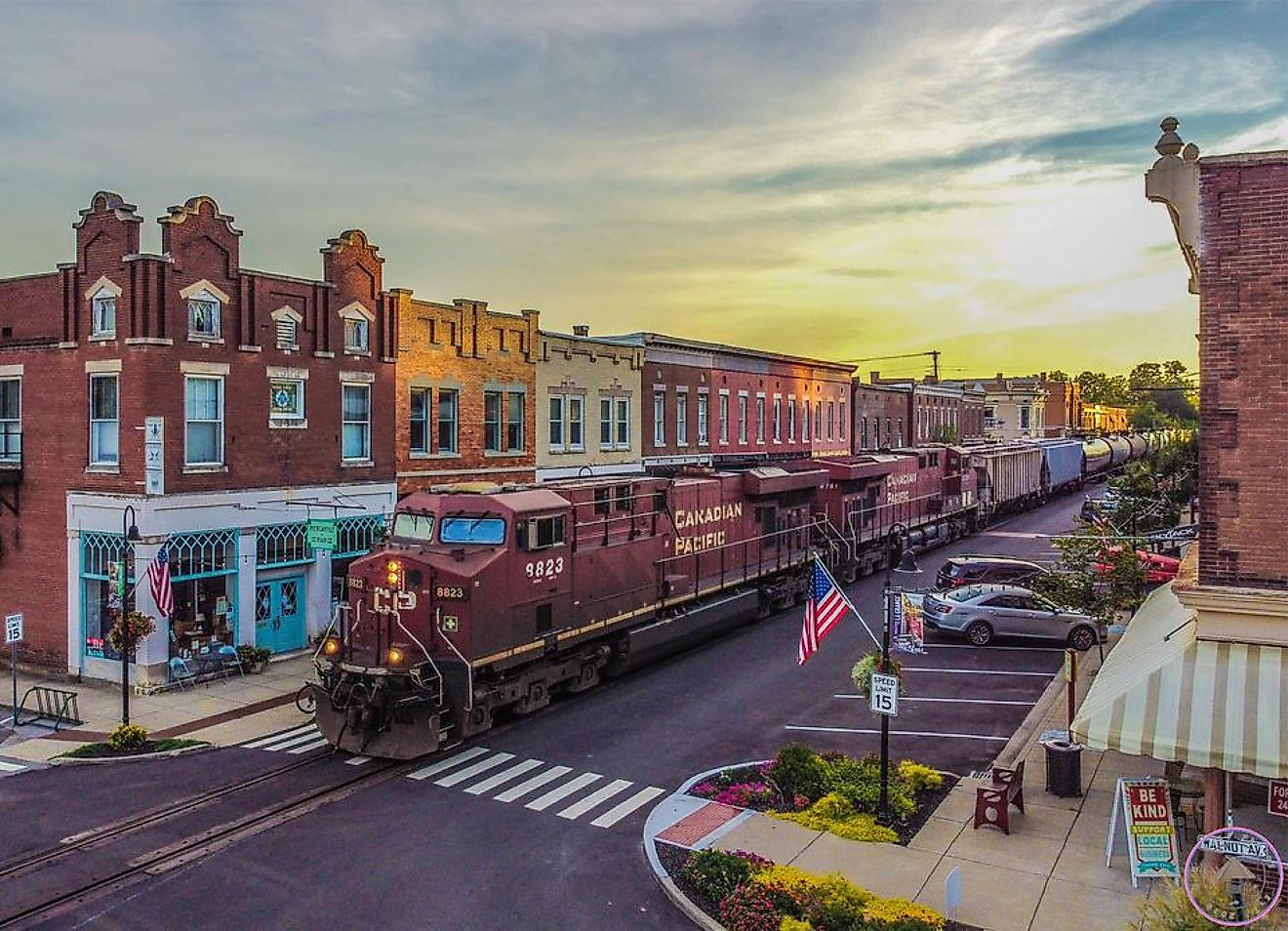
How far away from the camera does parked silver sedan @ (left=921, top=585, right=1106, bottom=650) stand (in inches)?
1083

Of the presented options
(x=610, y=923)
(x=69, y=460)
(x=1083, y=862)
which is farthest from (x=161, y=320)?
(x=1083, y=862)

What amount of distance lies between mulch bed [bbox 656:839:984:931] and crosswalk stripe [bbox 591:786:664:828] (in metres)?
1.26

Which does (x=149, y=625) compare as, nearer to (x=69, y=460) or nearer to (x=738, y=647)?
(x=69, y=460)

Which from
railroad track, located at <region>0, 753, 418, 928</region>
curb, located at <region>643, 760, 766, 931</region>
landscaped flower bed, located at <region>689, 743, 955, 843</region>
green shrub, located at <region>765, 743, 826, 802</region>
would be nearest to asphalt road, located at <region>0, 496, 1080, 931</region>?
curb, located at <region>643, 760, 766, 931</region>

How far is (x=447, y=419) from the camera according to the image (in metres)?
31.8

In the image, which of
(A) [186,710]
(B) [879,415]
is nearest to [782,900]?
(A) [186,710]

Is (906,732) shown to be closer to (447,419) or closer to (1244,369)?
(1244,369)

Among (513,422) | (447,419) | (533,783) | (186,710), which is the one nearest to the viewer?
(533,783)

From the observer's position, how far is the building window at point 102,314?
24.5 m

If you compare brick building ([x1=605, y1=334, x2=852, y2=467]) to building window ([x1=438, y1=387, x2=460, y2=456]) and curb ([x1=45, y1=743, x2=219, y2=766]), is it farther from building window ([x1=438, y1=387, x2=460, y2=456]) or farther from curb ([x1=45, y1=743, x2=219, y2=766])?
curb ([x1=45, y1=743, x2=219, y2=766])

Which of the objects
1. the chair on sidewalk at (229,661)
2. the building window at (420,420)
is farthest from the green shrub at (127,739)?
the building window at (420,420)

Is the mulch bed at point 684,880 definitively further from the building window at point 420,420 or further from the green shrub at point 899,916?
the building window at point 420,420

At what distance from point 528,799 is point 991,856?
7245 mm

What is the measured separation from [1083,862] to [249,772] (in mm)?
13654
